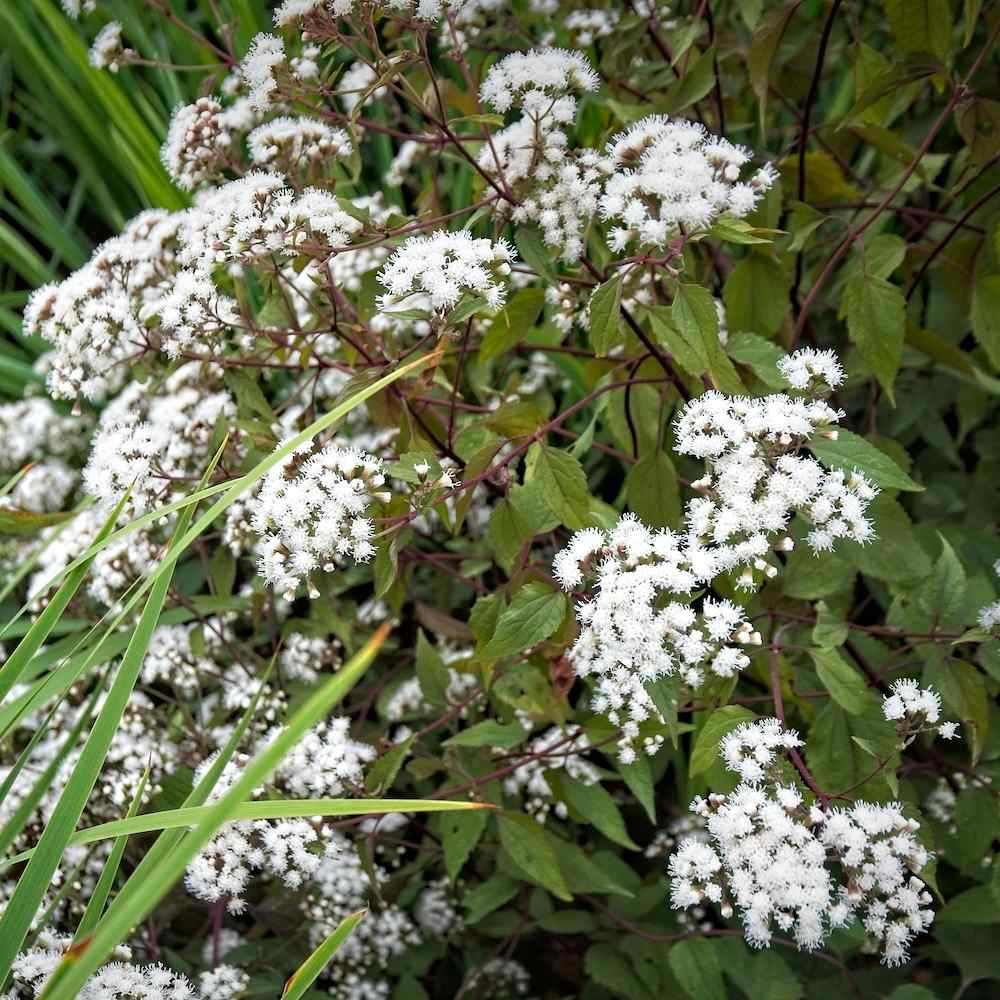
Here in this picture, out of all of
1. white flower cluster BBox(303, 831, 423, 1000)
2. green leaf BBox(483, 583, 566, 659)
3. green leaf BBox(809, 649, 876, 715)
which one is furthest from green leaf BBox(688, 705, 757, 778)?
white flower cluster BBox(303, 831, 423, 1000)

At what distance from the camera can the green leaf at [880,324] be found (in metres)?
1.55

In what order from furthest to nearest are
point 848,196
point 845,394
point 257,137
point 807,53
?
point 845,394
point 807,53
point 848,196
point 257,137

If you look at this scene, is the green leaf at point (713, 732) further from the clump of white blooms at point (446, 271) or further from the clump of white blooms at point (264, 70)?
the clump of white blooms at point (264, 70)

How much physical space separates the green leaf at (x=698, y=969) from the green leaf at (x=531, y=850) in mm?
215

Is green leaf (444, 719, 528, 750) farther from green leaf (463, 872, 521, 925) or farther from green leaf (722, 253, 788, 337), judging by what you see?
green leaf (722, 253, 788, 337)

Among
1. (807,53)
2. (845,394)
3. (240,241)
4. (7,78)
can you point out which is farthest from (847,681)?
(7,78)

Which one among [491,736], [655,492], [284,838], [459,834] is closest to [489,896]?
[459,834]

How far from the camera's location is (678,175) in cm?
136

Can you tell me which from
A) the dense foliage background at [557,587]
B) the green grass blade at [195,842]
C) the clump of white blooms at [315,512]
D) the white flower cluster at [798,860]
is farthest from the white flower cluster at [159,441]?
the white flower cluster at [798,860]

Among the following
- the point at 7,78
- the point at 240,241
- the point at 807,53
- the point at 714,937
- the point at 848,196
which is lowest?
Answer: the point at 714,937

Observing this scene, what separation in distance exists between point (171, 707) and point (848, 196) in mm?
1847

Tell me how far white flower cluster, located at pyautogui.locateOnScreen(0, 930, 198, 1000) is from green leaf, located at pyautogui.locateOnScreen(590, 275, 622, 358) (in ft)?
3.40

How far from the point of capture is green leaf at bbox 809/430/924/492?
1316 mm

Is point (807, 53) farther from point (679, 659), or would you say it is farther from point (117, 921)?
point (117, 921)
